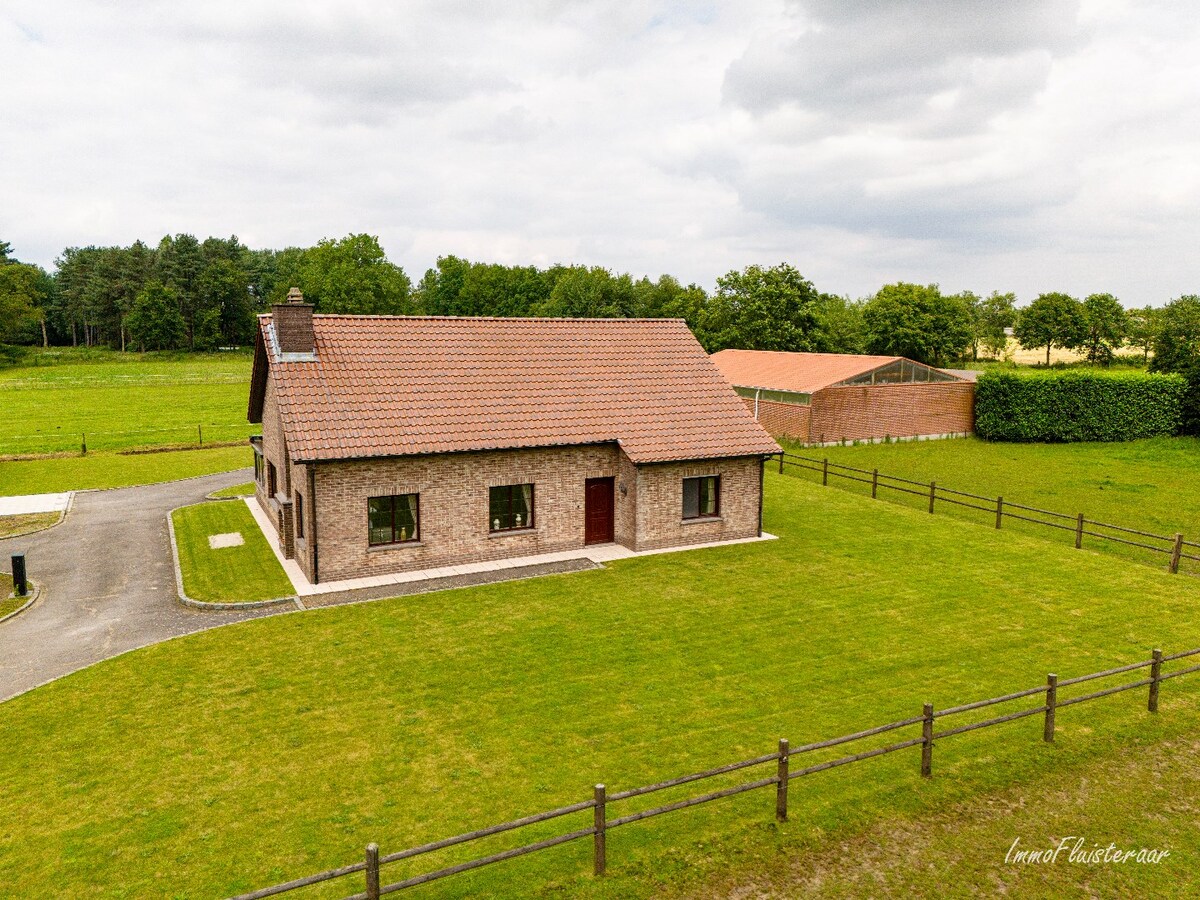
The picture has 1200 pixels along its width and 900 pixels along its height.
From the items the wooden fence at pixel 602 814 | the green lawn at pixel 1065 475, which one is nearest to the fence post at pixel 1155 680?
the wooden fence at pixel 602 814

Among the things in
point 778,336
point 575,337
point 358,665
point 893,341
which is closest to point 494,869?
point 358,665

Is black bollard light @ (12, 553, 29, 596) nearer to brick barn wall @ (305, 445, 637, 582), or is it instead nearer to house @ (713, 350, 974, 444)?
brick barn wall @ (305, 445, 637, 582)

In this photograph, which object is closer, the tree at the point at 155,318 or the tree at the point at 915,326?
the tree at the point at 915,326

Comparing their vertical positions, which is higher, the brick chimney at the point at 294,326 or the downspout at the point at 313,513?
the brick chimney at the point at 294,326

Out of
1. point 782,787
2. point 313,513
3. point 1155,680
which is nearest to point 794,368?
point 313,513

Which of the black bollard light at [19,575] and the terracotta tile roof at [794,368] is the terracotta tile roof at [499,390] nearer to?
the black bollard light at [19,575]

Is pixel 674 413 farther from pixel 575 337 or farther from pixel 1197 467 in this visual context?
pixel 1197 467

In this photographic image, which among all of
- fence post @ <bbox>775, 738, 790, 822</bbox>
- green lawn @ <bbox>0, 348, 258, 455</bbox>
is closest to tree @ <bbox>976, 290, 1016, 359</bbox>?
green lawn @ <bbox>0, 348, 258, 455</bbox>
